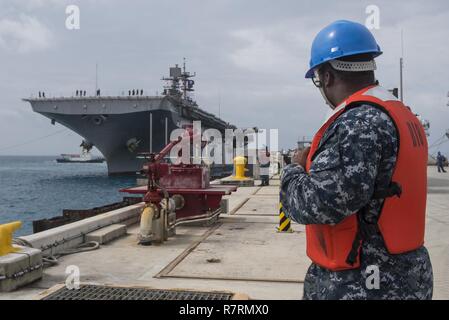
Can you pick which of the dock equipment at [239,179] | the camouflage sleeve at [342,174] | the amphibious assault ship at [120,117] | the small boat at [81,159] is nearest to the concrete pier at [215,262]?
the camouflage sleeve at [342,174]

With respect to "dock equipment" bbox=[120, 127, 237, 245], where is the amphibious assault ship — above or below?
above

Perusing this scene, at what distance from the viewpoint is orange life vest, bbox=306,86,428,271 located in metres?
2.01

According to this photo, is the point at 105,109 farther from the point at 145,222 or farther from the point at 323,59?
the point at 323,59

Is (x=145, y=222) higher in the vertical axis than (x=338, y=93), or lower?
lower

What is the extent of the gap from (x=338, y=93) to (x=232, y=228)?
315 inches

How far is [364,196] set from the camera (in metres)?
1.95

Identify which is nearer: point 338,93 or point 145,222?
point 338,93

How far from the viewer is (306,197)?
2.00 metres

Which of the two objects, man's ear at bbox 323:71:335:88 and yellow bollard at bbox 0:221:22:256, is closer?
man's ear at bbox 323:71:335:88

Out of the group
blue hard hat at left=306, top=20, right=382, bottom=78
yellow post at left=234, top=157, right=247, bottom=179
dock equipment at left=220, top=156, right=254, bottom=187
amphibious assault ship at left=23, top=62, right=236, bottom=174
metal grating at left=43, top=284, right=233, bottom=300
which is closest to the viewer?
blue hard hat at left=306, top=20, right=382, bottom=78

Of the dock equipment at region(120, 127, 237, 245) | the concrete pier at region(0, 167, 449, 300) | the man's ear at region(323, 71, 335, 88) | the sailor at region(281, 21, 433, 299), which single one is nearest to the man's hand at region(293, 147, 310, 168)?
the sailor at region(281, 21, 433, 299)

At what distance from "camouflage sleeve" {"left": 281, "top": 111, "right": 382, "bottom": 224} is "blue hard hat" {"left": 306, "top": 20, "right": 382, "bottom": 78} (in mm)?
357

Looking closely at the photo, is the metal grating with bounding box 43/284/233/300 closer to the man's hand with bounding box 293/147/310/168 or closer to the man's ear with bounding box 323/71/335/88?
the man's hand with bounding box 293/147/310/168
